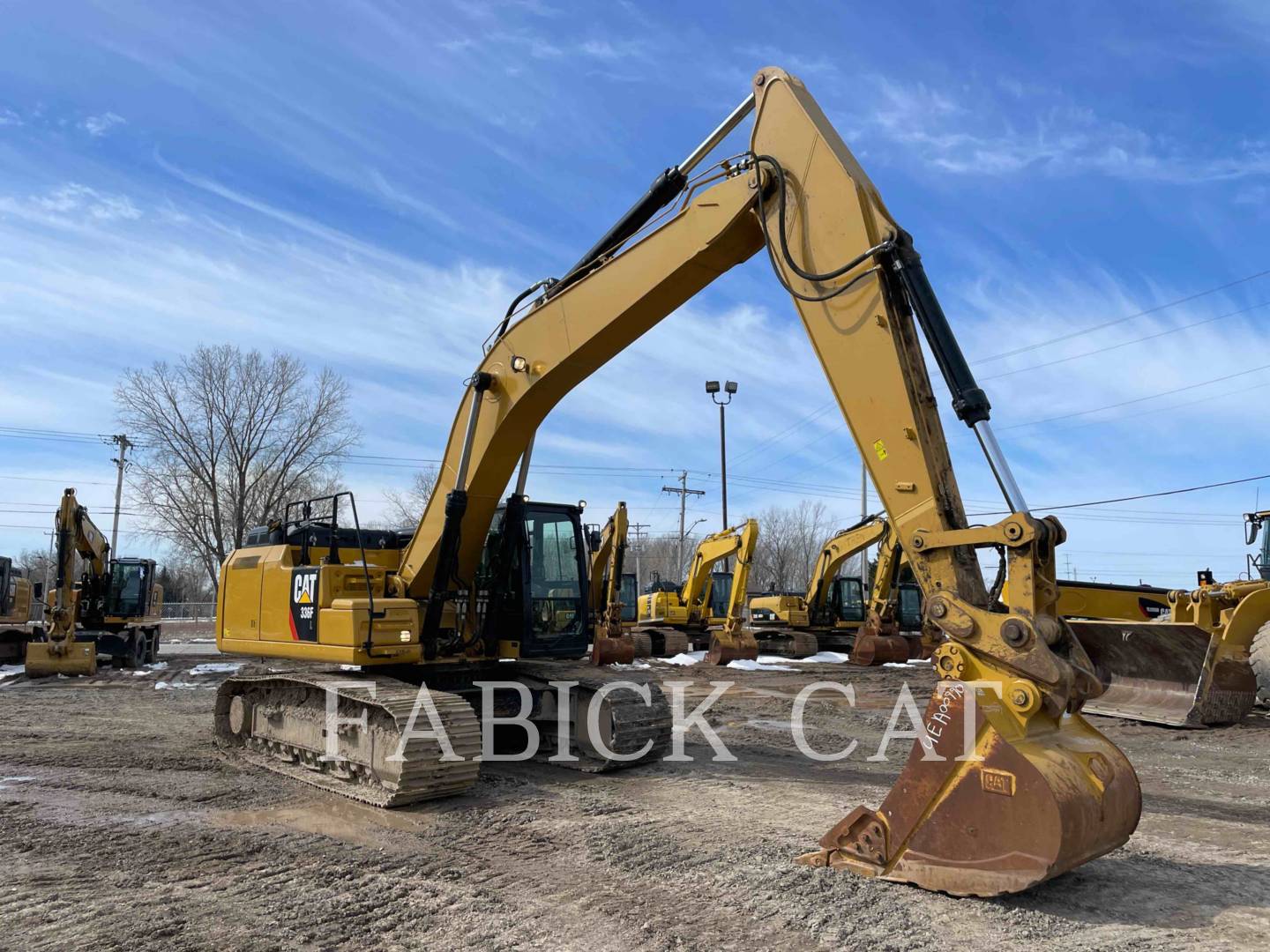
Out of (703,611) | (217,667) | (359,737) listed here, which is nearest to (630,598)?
(703,611)

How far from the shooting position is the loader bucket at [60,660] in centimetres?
1728

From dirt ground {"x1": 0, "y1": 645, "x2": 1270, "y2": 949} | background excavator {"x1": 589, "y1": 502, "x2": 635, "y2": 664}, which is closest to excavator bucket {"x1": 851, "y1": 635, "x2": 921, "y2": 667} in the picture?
background excavator {"x1": 589, "y1": 502, "x2": 635, "y2": 664}

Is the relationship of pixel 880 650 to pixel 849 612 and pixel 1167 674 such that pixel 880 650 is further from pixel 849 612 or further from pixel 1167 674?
pixel 1167 674

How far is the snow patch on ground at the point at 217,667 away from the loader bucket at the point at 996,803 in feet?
55.1

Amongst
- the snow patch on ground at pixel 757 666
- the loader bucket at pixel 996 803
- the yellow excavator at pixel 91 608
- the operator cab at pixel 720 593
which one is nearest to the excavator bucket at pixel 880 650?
the snow patch on ground at pixel 757 666

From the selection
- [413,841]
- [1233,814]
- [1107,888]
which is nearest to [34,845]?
[413,841]

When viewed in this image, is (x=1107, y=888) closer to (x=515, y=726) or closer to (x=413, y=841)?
(x=413, y=841)

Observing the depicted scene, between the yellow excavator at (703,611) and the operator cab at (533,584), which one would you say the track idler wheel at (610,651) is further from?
the operator cab at (533,584)

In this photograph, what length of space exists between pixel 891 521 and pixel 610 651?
48.3ft

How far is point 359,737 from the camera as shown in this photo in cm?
755

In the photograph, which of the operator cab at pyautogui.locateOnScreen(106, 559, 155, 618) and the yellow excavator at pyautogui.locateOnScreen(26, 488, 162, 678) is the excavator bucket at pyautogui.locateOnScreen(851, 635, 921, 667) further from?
the operator cab at pyautogui.locateOnScreen(106, 559, 155, 618)

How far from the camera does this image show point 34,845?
6090 millimetres

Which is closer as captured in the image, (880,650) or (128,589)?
(128,589)

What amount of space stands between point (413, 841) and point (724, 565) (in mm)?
21294
